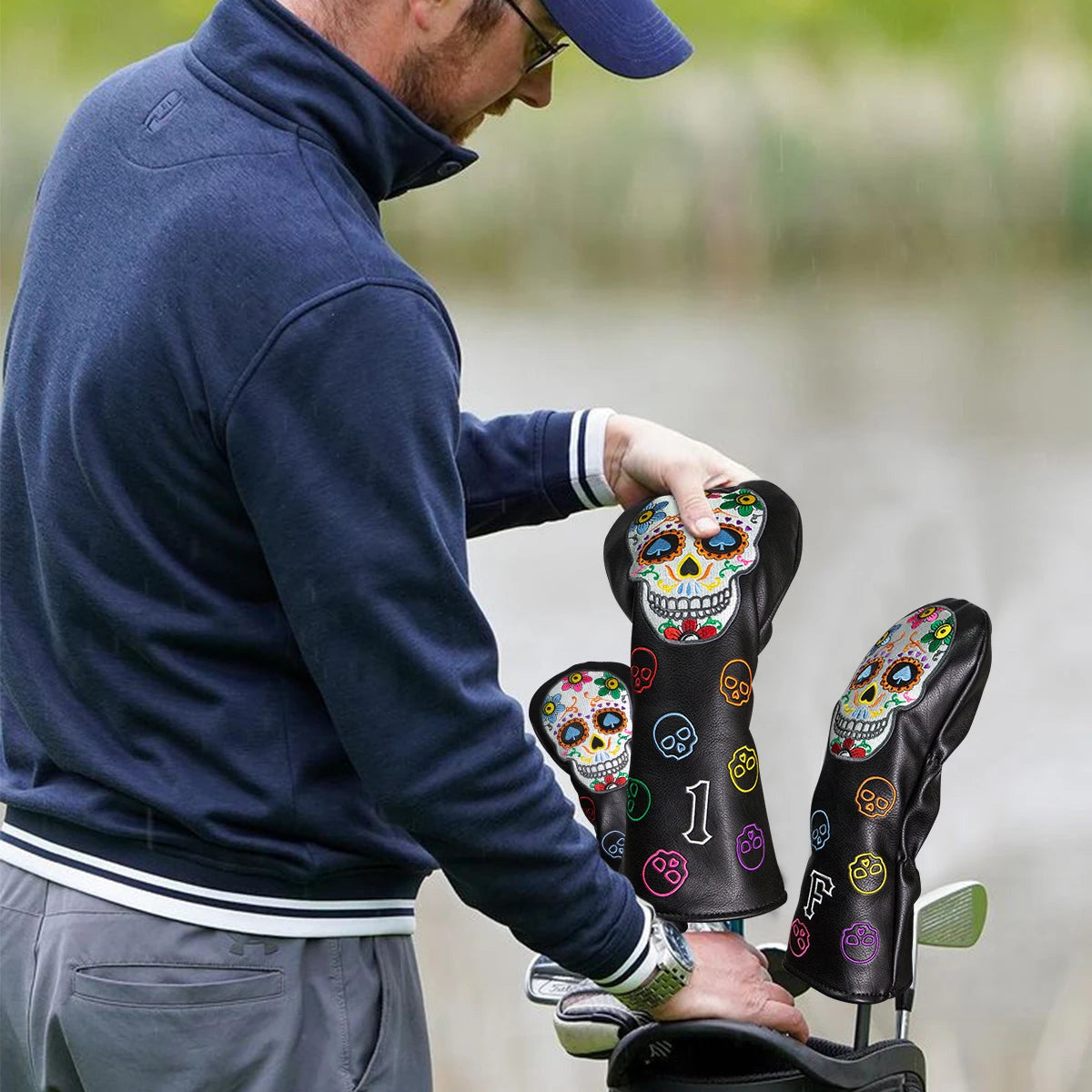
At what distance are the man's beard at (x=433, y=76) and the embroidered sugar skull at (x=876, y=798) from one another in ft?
1.55

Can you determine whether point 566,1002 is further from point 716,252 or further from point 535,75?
point 716,252

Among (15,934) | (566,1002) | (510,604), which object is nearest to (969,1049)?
(510,604)

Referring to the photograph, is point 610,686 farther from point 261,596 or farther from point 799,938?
point 261,596

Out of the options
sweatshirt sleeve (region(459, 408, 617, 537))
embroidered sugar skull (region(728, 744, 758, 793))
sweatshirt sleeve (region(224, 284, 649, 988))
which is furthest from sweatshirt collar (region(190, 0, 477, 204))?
embroidered sugar skull (region(728, 744, 758, 793))

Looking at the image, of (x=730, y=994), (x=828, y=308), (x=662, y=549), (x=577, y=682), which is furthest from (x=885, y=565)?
(x=730, y=994)

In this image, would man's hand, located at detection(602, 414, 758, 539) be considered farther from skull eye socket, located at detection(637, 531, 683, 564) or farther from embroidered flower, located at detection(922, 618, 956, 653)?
embroidered flower, located at detection(922, 618, 956, 653)

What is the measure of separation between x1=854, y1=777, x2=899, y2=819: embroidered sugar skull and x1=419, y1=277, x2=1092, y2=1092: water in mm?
1286

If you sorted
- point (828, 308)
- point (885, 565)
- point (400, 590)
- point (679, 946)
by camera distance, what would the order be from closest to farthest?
point (400, 590) < point (679, 946) < point (885, 565) < point (828, 308)

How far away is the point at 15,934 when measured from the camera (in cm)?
97

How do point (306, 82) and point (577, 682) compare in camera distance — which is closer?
point (306, 82)

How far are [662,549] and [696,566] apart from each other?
0.03 meters

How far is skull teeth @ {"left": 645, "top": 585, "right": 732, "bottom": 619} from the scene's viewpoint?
3.50 ft

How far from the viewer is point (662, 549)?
3.63 feet

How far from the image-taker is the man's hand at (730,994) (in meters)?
0.99
